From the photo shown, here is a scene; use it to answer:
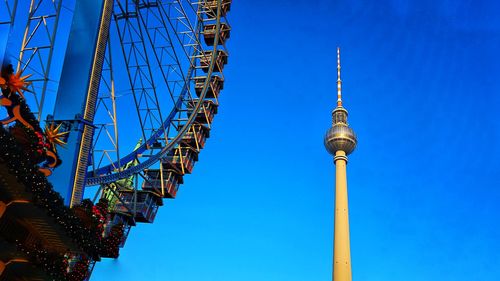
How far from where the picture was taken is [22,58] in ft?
89.1

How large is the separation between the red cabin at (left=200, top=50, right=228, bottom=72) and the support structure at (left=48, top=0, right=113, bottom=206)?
634 inches

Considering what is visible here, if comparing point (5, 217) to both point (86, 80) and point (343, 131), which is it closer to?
point (86, 80)

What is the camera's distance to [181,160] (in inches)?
1681

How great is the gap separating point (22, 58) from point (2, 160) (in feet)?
29.1

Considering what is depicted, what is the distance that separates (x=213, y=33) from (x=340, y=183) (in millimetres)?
27156

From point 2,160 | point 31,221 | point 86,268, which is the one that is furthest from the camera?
point 86,268

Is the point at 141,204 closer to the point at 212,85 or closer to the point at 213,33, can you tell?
the point at 212,85

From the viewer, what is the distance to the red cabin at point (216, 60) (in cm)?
4609

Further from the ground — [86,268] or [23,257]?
[86,268]

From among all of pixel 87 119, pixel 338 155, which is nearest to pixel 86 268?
pixel 87 119

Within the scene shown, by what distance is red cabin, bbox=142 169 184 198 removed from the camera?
41.0 meters

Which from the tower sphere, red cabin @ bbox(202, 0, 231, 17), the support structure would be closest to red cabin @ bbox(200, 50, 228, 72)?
red cabin @ bbox(202, 0, 231, 17)

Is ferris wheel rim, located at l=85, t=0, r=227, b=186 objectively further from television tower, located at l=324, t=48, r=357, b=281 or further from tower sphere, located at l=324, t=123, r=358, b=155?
tower sphere, located at l=324, t=123, r=358, b=155

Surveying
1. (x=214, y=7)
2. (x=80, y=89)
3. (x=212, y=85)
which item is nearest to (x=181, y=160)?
(x=212, y=85)
